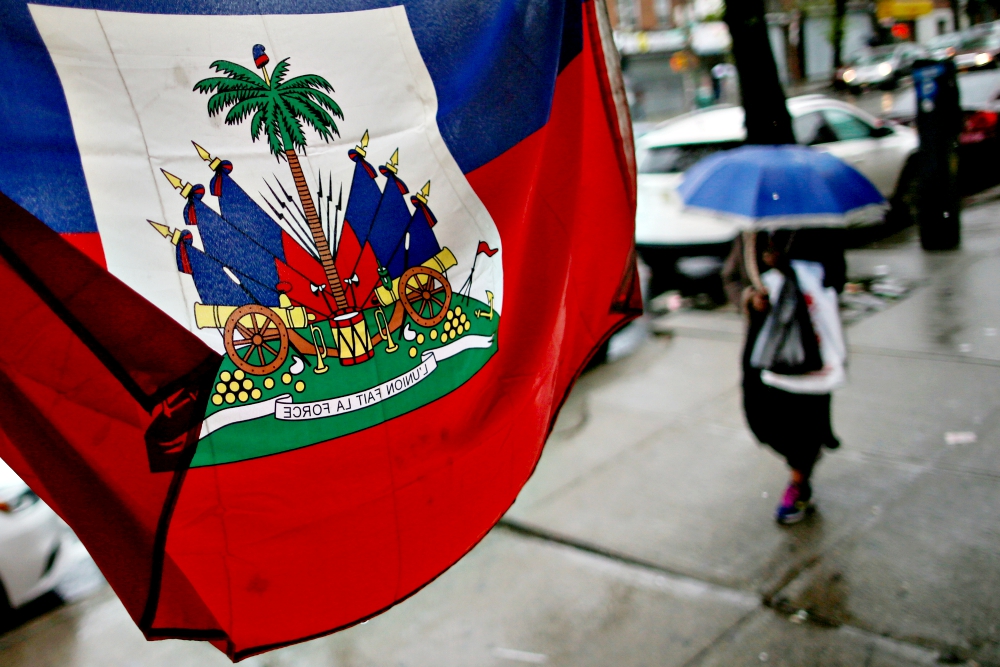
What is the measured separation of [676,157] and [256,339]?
798 centimetres

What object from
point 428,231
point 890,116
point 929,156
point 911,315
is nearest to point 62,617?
point 428,231

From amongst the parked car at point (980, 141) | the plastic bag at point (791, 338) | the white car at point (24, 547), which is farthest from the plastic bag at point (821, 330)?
the parked car at point (980, 141)

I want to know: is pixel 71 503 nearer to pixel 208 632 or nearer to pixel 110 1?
pixel 208 632

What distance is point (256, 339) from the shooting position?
1.66 metres

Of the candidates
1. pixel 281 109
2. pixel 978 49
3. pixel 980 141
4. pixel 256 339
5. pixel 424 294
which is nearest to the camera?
pixel 256 339

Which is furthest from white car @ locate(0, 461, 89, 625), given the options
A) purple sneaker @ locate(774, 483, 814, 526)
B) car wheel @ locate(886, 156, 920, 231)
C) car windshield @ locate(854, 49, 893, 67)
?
car windshield @ locate(854, 49, 893, 67)

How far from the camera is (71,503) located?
1.55 m

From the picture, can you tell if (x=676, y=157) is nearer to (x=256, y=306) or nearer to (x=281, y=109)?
(x=281, y=109)

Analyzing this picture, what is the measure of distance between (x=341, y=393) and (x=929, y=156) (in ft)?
29.3

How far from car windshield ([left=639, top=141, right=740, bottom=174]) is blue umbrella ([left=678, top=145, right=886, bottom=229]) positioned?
498 cm

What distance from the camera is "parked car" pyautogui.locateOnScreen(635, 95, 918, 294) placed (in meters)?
8.80

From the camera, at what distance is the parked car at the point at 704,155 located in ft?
28.9

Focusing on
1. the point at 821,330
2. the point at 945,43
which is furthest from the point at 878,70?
the point at 821,330

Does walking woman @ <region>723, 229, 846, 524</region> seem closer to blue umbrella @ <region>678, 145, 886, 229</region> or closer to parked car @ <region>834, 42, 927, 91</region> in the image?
blue umbrella @ <region>678, 145, 886, 229</region>
